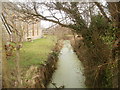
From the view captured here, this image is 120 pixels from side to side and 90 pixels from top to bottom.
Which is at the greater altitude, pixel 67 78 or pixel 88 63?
pixel 88 63

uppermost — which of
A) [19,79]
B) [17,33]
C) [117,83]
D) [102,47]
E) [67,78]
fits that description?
[17,33]

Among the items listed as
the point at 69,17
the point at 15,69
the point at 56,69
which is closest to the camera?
the point at 15,69

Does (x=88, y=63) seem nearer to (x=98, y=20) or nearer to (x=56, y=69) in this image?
(x=98, y=20)

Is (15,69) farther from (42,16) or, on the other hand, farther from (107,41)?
(107,41)

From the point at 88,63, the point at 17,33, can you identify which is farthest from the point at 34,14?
the point at 88,63

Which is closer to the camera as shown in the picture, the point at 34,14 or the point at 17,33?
the point at 17,33

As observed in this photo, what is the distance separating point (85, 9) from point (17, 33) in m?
2.24

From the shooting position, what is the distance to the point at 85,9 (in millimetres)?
4211

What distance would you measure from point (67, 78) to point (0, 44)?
2829mm

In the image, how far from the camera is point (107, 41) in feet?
11.7

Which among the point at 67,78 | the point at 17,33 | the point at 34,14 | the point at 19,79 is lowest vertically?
the point at 67,78

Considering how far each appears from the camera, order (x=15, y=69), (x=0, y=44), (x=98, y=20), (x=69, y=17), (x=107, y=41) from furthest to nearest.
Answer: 1. (x=69, y=17)
2. (x=98, y=20)
3. (x=107, y=41)
4. (x=15, y=69)
5. (x=0, y=44)

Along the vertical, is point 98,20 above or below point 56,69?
above

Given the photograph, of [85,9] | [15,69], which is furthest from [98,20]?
[15,69]
